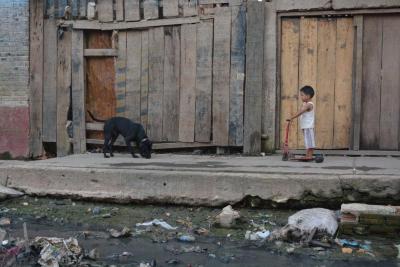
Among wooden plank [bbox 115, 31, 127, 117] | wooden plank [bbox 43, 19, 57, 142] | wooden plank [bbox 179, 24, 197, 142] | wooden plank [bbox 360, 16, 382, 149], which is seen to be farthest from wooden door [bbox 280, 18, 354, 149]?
wooden plank [bbox 43, 19, 57, 142]

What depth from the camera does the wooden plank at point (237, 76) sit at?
7879 millimetres

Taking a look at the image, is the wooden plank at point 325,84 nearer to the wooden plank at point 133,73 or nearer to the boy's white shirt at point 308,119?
the boy's white shirt at point 308,119

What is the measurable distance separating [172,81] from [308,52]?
2092 mm

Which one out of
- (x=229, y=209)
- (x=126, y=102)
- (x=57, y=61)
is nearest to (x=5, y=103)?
(x=57, y=61)

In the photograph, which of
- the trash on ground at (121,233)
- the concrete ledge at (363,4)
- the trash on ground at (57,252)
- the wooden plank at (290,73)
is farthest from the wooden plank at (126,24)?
the trash on ground at (57,252)

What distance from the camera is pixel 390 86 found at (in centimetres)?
768

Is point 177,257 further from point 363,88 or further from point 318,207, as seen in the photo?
point 363,88

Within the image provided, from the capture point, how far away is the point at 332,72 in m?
7.80

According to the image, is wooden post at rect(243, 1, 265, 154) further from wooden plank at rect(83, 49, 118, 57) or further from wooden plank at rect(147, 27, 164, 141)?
wooden plank at rect(83, 49, 118, 57)

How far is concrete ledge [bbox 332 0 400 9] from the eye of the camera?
7.45 m

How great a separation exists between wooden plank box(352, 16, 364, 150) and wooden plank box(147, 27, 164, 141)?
2.88 metres

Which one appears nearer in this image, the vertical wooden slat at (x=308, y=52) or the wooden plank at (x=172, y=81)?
the vertical wooden slat at (x=308, y=52)

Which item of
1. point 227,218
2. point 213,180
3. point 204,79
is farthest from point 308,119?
point 227,218

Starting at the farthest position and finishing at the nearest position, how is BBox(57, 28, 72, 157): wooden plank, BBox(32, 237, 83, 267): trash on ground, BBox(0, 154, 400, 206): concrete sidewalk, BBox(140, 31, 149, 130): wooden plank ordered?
1. BBox(57, 28, 72, 157): wooden plank
2. BBox(140, 31, 149, 130): wooden plank
3. BBox(0, 154, 400, 206): concrete sidewalk
4. BBox(32, 237, 83, 267): trash on ground
